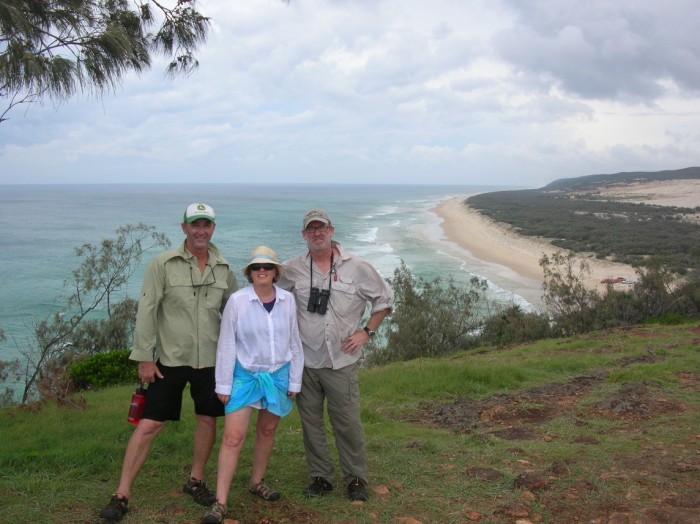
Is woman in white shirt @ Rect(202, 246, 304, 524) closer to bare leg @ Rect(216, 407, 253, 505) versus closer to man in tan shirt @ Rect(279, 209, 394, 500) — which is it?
bare leg @ Rect(216, 407, 253, 505)

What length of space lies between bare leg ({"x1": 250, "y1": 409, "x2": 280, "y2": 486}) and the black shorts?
25cm

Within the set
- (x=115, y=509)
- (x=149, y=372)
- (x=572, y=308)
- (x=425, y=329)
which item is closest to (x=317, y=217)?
(x=149, y=372)

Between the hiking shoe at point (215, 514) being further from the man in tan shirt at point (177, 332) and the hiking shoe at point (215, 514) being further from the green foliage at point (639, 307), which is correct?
the green foliage at point (639, 307)

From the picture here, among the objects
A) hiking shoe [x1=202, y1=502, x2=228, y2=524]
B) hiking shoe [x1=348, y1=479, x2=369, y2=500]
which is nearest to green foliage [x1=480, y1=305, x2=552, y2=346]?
hiking shoe [x1=348, y1=479, x2=369, y2=500]

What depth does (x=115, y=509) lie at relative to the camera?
11.1ft

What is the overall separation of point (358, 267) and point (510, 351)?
25.5 feet

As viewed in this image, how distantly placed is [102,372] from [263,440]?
7.26 m

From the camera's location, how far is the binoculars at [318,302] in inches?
149

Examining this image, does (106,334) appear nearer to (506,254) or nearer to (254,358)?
(254,358)

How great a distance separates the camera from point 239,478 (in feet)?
13.5

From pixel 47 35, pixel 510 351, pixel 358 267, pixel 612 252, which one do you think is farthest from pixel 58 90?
pixel 612 252

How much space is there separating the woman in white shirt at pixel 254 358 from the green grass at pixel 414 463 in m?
0.51

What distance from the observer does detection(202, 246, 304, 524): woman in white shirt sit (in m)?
3.46

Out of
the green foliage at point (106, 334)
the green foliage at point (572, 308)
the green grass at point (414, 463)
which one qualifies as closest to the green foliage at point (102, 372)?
the green grass at point (414, 463)
